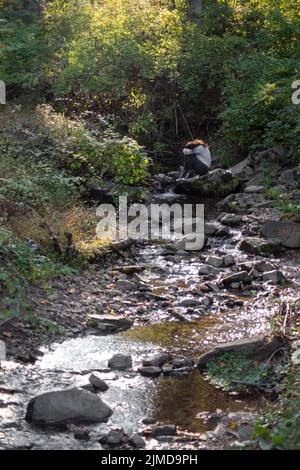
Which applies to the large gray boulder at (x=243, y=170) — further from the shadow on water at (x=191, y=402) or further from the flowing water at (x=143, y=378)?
the shadow on water at (x=191, y=402)

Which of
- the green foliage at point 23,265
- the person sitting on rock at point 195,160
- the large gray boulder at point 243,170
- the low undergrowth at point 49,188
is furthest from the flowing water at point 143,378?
the large gray boulder at point 243,170

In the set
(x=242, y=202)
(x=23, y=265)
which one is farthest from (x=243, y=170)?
(x=23, y=265)

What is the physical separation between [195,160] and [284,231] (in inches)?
173

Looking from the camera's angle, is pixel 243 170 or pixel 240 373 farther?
pixel 243 170

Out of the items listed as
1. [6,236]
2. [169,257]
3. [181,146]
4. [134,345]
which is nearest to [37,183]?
[169,257]

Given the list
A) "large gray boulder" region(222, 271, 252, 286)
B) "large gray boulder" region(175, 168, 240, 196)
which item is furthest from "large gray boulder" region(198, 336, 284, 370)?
"large gray boulder" region(175, 168, 240, 196)

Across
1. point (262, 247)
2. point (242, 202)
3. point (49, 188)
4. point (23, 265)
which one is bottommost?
point (242, 202)

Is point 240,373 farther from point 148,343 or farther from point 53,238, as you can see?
point 53,238

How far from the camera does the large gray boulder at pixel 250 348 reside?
6473 mm

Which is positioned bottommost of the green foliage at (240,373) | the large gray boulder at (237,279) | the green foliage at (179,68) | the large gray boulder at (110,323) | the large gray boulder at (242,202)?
the large gray boulder at (242,202)

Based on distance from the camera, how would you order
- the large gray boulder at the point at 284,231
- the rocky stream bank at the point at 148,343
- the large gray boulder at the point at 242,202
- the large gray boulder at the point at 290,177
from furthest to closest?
the large gray boulder at the point at 290,177, the large gray boulder at the point at 242,202, the large gray boulder at the point at 284,231, the rocky stream bank at the point at 148,343

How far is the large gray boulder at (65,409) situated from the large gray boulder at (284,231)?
19.1 feet

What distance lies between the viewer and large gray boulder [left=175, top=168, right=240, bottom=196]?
47.9 ft

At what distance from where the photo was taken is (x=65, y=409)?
5.44 meters
